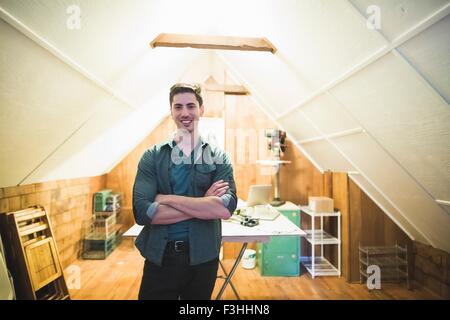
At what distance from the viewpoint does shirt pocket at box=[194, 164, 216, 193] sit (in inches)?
49.4

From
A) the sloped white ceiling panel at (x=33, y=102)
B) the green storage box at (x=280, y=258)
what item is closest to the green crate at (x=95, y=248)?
the sloped white ceiling panel at (x=33, y=102)

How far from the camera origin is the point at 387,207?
2.85m

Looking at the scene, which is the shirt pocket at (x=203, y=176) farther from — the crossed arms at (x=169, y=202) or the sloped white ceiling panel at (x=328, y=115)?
the sloped white ceiling panel at (x=328, y=115)

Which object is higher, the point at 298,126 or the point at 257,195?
the point at 298,126

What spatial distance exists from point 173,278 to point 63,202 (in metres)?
2.67

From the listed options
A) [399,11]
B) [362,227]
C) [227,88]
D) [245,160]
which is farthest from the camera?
[245,160]

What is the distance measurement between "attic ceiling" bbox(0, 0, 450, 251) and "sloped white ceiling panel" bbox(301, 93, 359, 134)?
2 cm

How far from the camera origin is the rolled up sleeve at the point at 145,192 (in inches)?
45.7

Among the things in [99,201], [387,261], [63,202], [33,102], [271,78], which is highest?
[271,78]

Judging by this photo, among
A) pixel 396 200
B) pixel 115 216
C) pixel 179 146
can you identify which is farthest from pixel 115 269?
pixel 396 200

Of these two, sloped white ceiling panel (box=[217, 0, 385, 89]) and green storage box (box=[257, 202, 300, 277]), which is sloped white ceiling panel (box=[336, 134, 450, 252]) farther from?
green storage box (box=[257, 202, 300, 277])

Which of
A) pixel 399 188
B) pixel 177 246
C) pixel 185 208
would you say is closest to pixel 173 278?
pixel 177 246

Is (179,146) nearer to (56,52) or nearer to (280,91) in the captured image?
(56,52)

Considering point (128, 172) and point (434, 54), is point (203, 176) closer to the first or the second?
point (434, 54)
